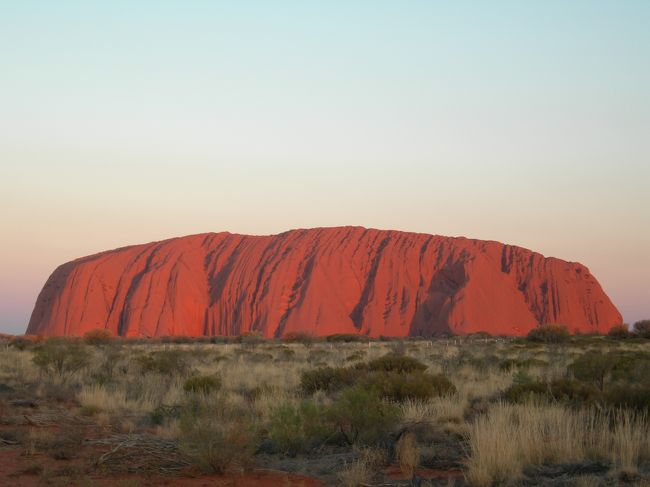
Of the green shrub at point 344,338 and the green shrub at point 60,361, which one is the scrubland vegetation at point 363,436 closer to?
the green shrub at point 60,361

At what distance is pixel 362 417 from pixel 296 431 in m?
0.87

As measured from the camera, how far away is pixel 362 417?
8.46m

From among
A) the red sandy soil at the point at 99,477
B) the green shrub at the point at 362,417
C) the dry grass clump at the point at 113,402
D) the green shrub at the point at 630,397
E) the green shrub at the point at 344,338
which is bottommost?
the green shrub at the point at 344,338

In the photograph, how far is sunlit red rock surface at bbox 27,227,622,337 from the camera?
214 ft

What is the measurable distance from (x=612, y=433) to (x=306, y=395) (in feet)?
24.1

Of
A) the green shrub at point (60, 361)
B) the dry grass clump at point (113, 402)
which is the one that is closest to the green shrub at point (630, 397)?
the dry grass clump at point (113, 402)

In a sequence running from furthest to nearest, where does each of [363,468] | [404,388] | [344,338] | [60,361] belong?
[344,338]
[60,361]
[404,388]
[363,468]

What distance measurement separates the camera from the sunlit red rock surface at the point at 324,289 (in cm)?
6525

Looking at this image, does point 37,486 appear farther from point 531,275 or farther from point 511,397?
point 531,275

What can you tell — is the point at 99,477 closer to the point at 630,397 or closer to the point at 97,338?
the point at 630,397

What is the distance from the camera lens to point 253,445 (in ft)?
25.2

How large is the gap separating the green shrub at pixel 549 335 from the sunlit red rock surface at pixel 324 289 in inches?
567

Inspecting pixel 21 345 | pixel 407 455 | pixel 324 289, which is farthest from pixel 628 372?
pixel 324 289

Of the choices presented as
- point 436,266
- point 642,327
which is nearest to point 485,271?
point 436,266
